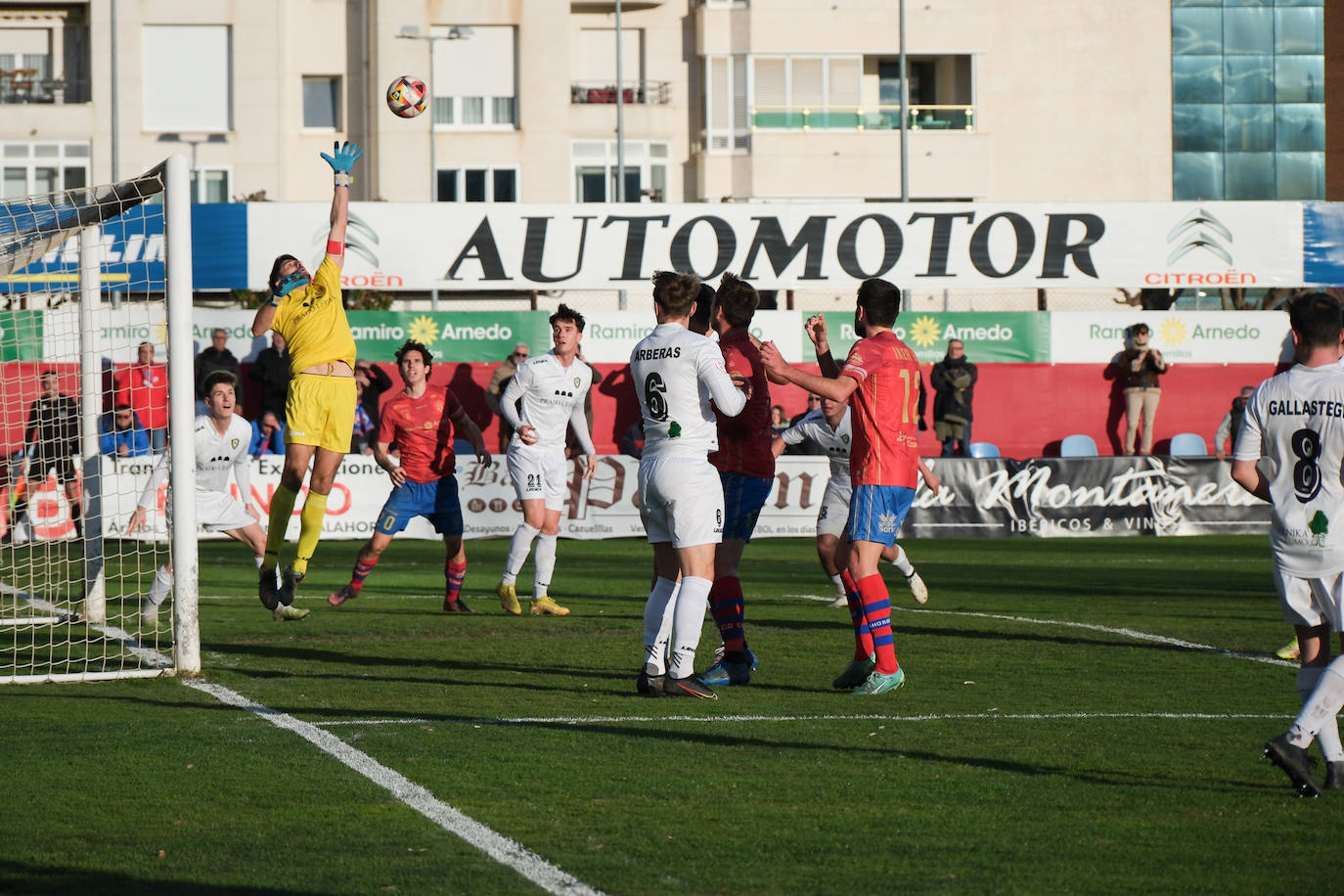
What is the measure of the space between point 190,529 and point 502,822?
435cm

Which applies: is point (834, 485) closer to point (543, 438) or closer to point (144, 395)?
point (543, 438)

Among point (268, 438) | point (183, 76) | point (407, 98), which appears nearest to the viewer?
point (407, 98)

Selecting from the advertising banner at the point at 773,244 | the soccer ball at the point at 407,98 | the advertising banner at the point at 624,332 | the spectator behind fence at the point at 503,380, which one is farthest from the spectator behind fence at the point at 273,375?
the soccer ball at the point at 407,98

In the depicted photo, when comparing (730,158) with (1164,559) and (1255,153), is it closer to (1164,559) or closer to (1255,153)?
(1255,153)

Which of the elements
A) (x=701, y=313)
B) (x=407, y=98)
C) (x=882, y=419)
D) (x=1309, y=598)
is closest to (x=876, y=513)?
(x=882, y=419)

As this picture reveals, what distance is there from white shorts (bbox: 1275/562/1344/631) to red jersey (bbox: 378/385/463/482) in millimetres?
8562

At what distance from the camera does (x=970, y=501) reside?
22.7 meters

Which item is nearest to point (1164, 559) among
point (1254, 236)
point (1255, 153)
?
point (1254, 236)

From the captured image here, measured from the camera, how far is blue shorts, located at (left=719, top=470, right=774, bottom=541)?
9.47m

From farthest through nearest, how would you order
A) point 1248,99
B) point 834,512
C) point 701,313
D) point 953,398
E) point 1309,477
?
1. point 1248,99
2. point 953,398
3. point 834,512
4. point 701,313
5. point 1309,477

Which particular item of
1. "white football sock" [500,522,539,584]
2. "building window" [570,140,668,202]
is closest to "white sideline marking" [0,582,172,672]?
"white football sock" [500,522,539,584]

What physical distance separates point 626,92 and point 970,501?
93.8ft

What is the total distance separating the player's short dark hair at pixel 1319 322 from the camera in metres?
6.66

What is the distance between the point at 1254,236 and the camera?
2861 cm
